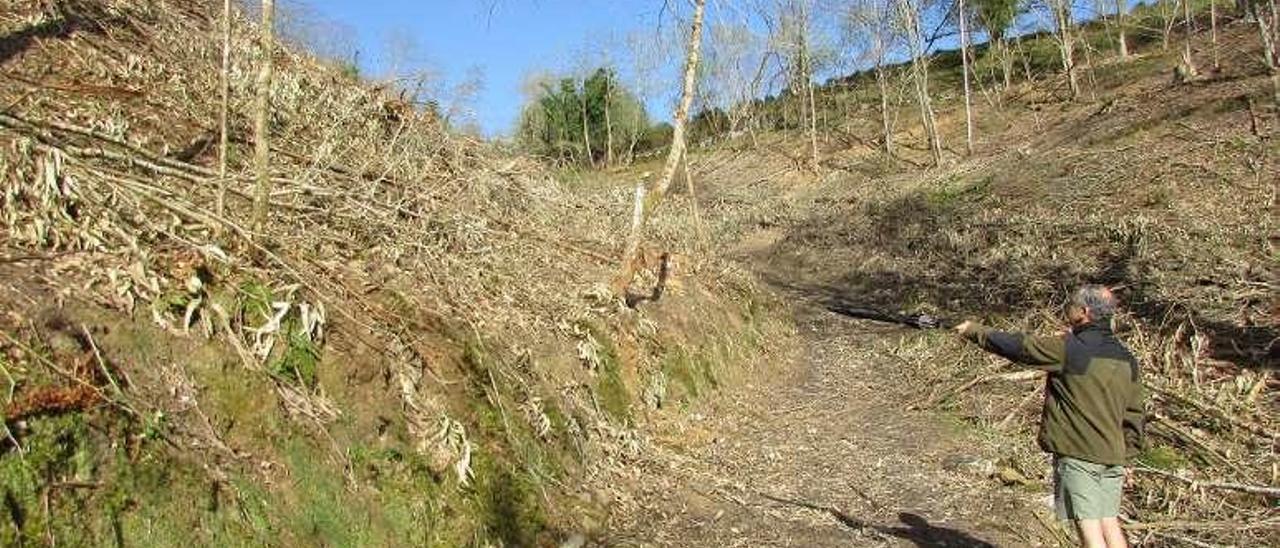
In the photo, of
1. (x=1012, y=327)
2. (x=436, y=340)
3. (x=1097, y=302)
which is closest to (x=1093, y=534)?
(x=1097, y=302)

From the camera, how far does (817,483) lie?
772cm

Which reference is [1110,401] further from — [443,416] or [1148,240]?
[1148,240]

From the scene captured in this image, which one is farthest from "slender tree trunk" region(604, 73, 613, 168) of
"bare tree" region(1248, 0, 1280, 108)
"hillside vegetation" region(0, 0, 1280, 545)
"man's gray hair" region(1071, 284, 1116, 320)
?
"man's gray hair" region(1071, 284, 1116, 320)

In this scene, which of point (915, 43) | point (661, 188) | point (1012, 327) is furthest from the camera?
point (915, 43)

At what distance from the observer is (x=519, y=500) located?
18.0ft

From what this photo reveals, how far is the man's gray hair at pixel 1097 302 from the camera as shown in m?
4.86

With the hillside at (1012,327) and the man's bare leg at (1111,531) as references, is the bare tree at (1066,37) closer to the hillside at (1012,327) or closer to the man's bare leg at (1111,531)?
the hillside at (1012,327)

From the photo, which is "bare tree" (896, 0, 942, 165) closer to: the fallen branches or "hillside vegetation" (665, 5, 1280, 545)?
"hillside vegetation" (665, 5, 1280, 545)

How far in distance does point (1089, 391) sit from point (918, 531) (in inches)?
84.8

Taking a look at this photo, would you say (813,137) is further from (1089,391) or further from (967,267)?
(1089,391)

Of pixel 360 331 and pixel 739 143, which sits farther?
pixel 739 143

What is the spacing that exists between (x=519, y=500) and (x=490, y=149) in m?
7.55

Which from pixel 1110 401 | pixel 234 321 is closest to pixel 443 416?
pixel 234 321

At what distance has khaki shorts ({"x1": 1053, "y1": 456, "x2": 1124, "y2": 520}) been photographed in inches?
193
